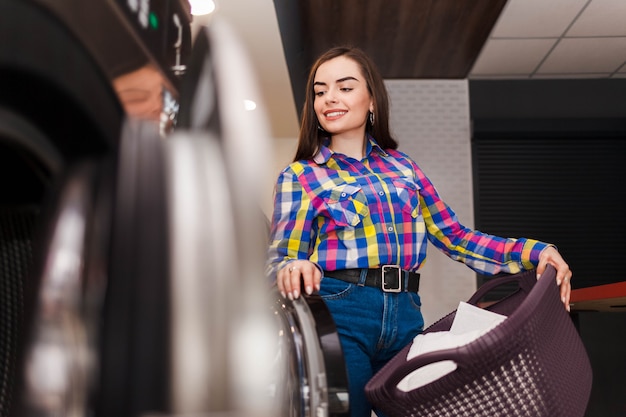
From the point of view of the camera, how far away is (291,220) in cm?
114

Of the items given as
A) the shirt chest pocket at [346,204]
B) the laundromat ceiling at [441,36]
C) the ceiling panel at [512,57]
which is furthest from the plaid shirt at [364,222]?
the ceiling panel at [512,57]

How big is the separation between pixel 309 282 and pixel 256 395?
21.1 inches

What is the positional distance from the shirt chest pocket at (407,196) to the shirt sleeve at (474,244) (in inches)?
1.8

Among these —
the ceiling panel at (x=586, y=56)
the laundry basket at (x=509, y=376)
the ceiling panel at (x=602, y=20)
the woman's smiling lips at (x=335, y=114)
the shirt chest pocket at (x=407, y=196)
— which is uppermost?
the ceiling panel at (x=586, y=56)

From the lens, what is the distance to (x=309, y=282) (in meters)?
0.88

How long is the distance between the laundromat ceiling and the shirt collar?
7.63ft

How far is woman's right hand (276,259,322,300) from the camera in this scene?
865 mm

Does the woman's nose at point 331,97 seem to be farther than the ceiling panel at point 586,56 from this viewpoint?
No

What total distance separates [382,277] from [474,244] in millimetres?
214

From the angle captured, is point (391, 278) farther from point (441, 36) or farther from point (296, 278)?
point (441, 36)

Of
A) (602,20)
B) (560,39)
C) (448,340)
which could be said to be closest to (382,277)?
(448,340)

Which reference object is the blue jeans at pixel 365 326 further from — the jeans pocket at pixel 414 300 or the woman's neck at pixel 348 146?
the woman's neck at pixel 348 146

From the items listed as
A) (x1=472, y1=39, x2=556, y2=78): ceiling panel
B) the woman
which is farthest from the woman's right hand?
(x1=472, y1=39, x2=556, y2=78): ceiling panel

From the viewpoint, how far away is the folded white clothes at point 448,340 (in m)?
0.80
